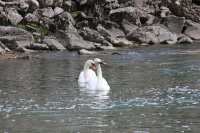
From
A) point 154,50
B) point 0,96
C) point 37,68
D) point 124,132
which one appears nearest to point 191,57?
point 154,50

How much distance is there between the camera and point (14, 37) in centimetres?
3903

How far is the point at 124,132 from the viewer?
44.7 ft

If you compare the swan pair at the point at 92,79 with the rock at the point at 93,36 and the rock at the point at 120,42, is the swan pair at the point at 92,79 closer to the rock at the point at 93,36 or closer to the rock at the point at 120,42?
the rock at the point at 93,36

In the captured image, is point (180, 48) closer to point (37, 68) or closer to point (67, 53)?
point (67, 53)

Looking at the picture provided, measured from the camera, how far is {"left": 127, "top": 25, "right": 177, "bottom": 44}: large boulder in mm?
43000

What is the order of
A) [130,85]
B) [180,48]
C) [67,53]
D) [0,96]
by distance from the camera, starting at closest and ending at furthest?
[0,96]
[130,85]
[67,53]
[180,48]

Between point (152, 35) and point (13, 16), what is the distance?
8.91 metres

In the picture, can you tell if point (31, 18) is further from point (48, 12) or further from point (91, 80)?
point (91, 80)

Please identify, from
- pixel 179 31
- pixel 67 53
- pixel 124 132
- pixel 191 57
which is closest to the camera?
pixel 124 132

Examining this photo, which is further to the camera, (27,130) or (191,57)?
(191,57)

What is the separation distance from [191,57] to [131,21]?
548 inches

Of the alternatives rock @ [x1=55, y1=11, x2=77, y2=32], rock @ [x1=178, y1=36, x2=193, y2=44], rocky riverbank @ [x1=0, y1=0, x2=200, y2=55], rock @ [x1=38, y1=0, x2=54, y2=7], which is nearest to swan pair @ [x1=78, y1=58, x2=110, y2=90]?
rocky riverbank @ [x1=0, y1=0, x2=200, y2=55]

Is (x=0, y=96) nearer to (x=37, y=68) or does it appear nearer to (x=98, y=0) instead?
(x=37, y=68)

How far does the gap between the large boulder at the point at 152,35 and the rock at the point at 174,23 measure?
172cm
